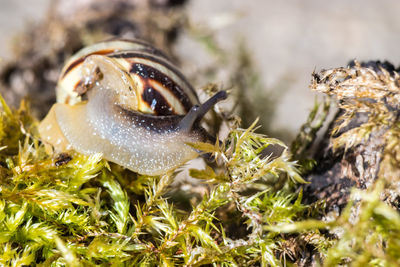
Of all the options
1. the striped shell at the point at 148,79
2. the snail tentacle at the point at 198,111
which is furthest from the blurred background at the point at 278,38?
the snail tentacle at the point at 198,111

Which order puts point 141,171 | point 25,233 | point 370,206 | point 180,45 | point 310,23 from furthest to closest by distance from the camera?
point 310,23, point 180,45, point 141,171, point 25,233, point 370,206

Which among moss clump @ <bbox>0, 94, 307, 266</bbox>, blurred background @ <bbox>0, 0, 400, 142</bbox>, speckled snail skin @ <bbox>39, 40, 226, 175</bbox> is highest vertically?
blurred background @ <bbox>0, 0, 400, 142</bbox>

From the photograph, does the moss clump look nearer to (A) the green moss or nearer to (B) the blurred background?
(A) the green moss

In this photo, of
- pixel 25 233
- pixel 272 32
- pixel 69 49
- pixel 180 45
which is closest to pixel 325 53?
pixel 272 32

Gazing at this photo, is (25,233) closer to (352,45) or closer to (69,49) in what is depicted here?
(69,49)

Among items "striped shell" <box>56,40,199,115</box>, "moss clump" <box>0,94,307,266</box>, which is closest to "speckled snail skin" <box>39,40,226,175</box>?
"striped shell" <box>56,40,199,115</box>

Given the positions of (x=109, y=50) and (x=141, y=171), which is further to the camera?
(x=109, y=50)

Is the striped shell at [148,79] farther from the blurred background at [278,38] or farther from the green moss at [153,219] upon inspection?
the blurred background at [278,38]
